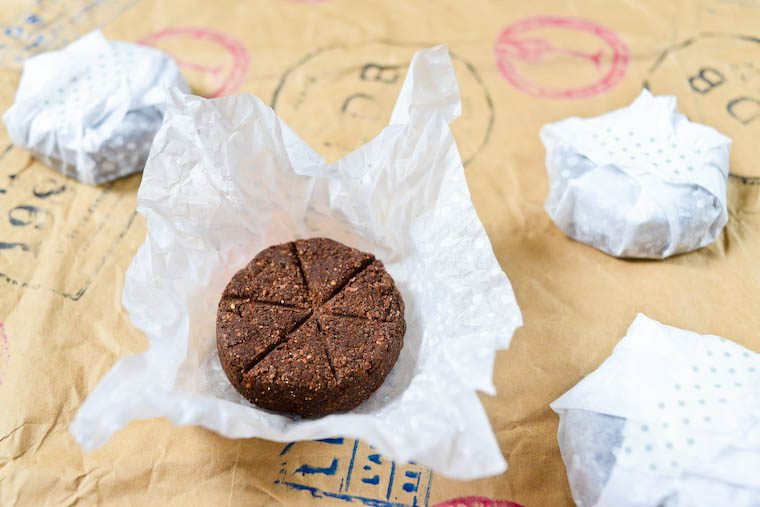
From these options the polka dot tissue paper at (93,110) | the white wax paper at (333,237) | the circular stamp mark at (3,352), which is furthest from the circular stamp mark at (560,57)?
the circular stamp mark at (3,352)

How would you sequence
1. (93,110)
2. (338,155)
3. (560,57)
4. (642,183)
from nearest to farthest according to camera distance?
(642,183) < (93,110) < (338,155) < (560,57)

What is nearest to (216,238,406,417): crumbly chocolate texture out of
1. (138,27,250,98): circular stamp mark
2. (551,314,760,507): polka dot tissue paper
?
(551,314,760,507): polka dot tissue paper

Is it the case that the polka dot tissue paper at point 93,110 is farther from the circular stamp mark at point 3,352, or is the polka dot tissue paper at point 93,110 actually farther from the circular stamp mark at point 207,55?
the circular stamp mark at point 3,352

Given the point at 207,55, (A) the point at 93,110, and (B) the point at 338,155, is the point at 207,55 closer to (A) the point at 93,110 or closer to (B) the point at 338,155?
(A) the point at 93,110

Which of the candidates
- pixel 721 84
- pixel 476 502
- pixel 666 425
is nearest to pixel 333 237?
pixel 476 502

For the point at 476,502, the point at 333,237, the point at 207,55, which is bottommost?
the point at 476,502

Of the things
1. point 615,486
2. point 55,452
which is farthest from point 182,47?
point 615,486

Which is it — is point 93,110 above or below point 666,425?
above

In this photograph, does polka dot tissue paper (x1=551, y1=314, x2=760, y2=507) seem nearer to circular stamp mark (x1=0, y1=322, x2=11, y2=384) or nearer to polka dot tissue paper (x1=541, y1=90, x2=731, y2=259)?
polka dot tissue paper (x1=541, y1=90, x2=731, y2=259)
